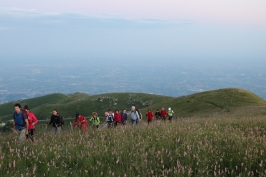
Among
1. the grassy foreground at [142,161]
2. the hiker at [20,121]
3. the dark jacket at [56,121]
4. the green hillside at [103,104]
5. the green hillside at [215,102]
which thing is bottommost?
the green hillside at [103,104]

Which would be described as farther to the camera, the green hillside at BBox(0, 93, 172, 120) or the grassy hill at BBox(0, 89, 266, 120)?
the green hillside at BBox(0, 93, 172, 120)

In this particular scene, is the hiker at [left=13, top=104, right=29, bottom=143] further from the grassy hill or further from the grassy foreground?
the grassy hill

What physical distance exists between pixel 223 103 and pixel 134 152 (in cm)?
4702

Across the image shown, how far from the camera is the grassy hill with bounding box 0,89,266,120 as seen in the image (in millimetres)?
45906

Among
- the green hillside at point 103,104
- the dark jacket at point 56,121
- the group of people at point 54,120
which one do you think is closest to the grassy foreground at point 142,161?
the group of people at point 54,120

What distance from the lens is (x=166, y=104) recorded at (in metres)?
61.4

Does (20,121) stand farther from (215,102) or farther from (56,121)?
(215,102)

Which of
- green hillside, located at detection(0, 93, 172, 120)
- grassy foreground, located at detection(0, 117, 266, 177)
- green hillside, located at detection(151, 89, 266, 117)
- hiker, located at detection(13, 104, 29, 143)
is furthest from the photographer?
green hillside, located at detection(0, 93, 172, 120)

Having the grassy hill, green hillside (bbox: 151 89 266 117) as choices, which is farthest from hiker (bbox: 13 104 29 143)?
green hillside (bbox: 151 89 266 117)

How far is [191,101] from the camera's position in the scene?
183ft

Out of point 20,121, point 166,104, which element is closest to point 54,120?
point 20,121

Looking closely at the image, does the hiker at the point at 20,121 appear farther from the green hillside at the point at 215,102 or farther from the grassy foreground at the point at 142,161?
the green hillside at the point at 215,102

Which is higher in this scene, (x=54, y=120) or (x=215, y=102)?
(x=54, y=120)

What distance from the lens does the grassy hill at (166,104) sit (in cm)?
4591
